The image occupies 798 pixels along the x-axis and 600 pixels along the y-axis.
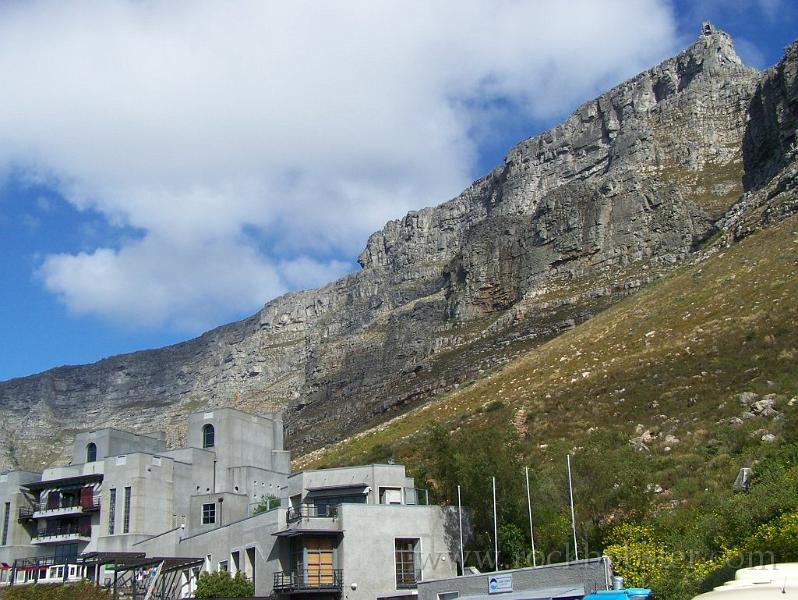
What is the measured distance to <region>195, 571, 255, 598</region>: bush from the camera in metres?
42.9

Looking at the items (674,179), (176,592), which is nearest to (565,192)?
(674,179)

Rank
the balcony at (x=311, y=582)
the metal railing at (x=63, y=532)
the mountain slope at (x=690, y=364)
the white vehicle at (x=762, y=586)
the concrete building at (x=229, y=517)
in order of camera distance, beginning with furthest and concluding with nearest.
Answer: the metal railing at (x=63, y=532) → the mountain slope at (x=690, y=364) → the concrete building at (x=229, y=517) → the balcony at (x=311, y=582) → the white vehicle at (x=762, y=586)

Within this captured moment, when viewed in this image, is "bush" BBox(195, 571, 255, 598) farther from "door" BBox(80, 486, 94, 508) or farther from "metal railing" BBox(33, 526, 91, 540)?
"metal railing" BBox(33, 526, 91, 540)

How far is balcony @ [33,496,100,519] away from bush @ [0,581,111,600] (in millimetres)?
11359

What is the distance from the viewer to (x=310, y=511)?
1806 inches

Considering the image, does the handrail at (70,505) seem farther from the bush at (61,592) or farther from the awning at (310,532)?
the awning at (310,532)

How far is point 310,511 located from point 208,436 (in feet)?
66.3

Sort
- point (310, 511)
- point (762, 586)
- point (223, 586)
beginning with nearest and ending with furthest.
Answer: point (762, 586) → point (223, 586) → point (310, 511)

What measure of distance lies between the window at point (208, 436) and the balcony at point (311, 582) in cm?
2298

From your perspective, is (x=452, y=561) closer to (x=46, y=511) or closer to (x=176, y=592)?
(x=176, y=592)

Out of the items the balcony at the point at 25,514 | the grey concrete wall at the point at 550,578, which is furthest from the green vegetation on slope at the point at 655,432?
the balcony at the point at 25,514

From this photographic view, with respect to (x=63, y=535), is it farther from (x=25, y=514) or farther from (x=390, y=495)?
(x=390, y=495)

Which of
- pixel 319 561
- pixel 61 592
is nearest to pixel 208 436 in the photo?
pixel 61 592

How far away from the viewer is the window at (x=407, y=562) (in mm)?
41562
